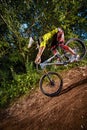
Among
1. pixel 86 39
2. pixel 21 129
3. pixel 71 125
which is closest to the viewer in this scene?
pixel 71 125

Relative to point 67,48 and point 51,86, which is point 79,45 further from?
point 51,86

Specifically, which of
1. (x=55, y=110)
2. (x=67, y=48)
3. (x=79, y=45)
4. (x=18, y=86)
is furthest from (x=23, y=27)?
(x=55, y=110)

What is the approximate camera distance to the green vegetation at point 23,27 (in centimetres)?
1442

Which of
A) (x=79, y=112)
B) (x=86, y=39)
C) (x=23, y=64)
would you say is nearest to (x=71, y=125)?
(x=79, y=112)

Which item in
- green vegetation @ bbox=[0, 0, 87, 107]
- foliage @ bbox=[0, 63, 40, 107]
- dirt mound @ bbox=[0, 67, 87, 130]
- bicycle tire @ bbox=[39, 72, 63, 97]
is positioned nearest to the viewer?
dirt mound @ bbox=[0, 67, 87, 130]

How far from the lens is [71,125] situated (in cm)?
880

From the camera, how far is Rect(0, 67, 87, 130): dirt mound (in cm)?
924

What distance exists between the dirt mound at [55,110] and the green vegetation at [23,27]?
1.33m

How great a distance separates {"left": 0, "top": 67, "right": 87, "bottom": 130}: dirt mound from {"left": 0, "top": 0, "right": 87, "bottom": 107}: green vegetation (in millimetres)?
1326

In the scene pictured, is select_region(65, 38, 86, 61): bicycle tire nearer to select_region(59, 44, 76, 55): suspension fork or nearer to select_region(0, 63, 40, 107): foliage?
select_region(59, 44, 76, 55): suspension fork

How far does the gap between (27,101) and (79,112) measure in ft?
13.5

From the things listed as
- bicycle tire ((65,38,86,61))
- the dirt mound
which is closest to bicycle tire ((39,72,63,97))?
the dirt mound

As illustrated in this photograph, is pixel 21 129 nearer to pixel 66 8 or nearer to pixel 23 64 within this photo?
pixel 23 64

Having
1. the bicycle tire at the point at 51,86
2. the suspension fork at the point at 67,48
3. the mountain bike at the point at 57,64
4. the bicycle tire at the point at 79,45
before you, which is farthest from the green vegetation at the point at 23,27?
the suspension fork at the point at 67,48
